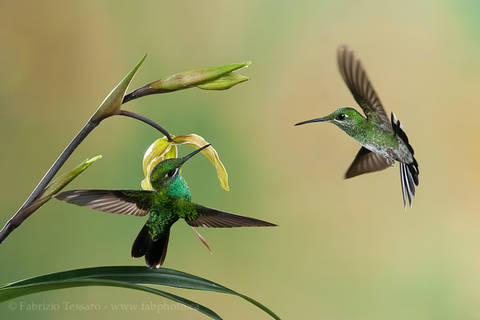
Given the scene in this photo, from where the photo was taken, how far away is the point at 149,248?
619mm

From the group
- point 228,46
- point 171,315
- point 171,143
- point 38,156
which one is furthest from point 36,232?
point 171,143

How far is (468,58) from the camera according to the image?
6.12 feet

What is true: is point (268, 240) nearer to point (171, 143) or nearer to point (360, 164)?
point (360, 164)

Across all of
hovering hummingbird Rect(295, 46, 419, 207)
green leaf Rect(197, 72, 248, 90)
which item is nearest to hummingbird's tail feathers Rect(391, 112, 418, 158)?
hovering hummingbird Rect(295, 46, 419, 207)

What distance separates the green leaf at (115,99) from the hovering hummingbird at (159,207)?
96mm

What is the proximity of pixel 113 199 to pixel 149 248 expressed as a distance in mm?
68

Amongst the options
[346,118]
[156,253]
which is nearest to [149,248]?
[156,253]

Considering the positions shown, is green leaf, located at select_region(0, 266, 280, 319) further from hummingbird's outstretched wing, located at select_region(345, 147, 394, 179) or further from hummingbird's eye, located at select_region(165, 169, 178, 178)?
hummingbird's outstretched wing, located at select_region(345, 147, 394, 179)

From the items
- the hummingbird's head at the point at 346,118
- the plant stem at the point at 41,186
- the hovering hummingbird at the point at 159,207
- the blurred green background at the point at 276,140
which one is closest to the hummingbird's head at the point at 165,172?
the hovering hummingbird at the point at 159,207

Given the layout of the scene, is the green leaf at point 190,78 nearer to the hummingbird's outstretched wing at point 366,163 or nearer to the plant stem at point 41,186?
the plant stem at point 41,186

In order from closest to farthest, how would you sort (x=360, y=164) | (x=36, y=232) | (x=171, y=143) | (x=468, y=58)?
1. (x=171, y=143)
2. (x=360, y=164)
3. (x=36, y=232)
4. (x=468, y=58)

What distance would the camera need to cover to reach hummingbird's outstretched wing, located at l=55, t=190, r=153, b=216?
0.55 meters

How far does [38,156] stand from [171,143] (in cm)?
121

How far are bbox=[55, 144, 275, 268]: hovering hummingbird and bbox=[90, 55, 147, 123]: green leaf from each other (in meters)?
0.10
